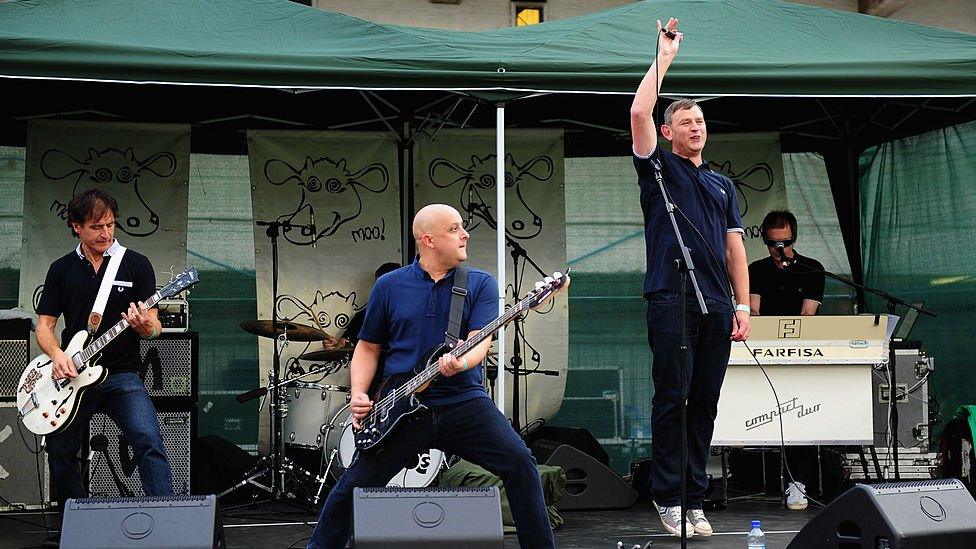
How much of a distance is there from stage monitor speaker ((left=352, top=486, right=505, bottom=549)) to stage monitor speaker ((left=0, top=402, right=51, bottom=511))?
4218 millimetres

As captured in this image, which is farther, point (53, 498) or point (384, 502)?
point (53, 498)

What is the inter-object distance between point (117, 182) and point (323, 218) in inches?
61.8

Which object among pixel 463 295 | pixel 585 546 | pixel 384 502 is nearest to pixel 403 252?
pixel 585 546

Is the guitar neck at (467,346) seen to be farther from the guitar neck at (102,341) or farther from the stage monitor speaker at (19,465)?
the stage monitor speaker at (19,465)

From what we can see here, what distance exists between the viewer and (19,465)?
25.3 ft

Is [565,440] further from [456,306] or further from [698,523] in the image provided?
[456,306]

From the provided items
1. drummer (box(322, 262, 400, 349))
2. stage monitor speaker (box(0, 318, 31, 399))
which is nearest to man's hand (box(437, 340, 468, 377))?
drummer (box(322, 262, 400, 349))

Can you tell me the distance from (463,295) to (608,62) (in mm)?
2110

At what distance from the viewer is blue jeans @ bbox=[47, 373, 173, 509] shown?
5883 mm

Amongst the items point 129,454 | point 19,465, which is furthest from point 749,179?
point 19,465

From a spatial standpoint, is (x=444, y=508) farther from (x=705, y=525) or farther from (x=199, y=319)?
(x=199, y=319)

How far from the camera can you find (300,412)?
Result: 8.12 m

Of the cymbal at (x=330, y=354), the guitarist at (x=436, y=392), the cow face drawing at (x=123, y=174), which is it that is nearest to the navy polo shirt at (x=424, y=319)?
the guitarist at (x=436, y=392)

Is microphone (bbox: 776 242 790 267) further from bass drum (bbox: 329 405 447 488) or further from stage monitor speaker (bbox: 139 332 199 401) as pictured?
stage monitor speaker (bbox: 139 332 199 401)
